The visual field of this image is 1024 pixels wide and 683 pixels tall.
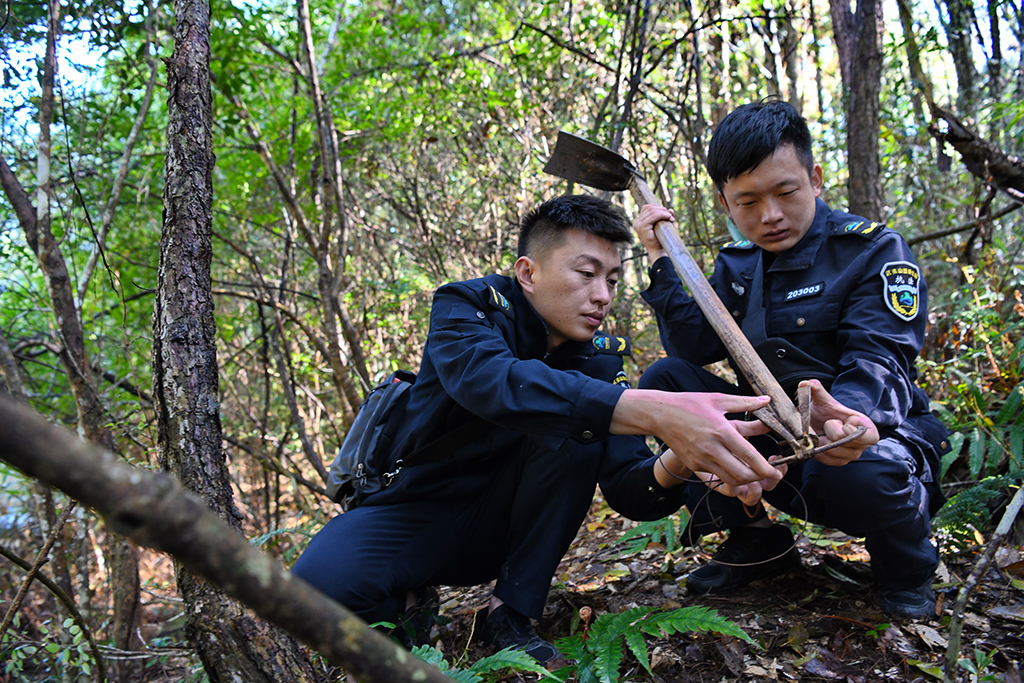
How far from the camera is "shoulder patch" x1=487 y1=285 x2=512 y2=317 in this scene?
2398mm

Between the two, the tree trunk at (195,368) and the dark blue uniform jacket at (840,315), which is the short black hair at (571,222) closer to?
the dark blue uniform jacket at (840,315)

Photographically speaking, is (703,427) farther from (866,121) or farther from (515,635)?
(866,121)

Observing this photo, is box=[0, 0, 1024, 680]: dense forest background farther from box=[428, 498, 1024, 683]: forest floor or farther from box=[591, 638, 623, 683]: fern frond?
box=[591, 638, 623, 683]: fern frond

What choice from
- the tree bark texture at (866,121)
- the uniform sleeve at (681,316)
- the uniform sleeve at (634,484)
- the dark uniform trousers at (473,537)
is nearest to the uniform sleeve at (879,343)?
the uniform sleeve at (681,316)

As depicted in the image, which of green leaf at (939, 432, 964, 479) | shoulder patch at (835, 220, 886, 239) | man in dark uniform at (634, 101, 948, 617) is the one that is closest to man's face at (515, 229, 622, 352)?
man in dark uniform at (634, 101, 948, 617)

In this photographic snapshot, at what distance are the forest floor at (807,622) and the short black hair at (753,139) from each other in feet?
5.47

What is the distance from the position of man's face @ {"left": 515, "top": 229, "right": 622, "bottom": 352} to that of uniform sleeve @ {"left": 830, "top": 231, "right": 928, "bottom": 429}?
90 centimetres

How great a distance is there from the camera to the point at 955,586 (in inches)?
93.1

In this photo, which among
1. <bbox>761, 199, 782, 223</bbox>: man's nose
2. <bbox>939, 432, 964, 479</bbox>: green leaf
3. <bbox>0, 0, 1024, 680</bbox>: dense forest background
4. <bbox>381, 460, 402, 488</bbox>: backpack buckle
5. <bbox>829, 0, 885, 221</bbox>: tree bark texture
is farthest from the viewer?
<bbox>829, 0, 885, 221</bbox>: tree bark texture

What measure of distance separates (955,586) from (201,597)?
2526 millimetres

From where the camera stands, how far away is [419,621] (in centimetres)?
250

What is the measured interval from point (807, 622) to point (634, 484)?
76 centimetres

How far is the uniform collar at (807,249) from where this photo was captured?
2.69 metres

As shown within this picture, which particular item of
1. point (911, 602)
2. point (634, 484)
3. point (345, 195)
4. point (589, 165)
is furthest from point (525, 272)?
point (345, 195)
